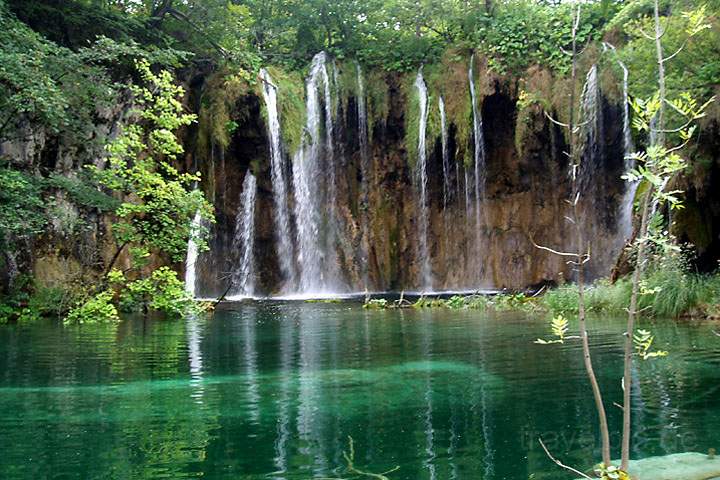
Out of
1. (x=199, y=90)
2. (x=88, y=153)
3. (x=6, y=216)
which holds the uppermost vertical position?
(x=199, y=90)

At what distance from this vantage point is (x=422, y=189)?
2867cm

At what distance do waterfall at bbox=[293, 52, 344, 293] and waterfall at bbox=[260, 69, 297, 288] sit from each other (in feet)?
1.34

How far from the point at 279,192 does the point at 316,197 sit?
1.55m

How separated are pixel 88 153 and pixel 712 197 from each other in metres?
17.9

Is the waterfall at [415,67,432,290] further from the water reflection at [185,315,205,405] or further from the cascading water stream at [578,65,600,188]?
the water reflection at [185,315,205,405]

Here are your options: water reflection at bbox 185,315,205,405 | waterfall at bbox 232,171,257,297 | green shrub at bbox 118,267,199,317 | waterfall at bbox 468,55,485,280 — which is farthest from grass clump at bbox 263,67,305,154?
green shrub at bbox 118,267,199,317

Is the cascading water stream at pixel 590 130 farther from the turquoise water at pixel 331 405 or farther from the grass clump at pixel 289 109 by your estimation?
the turquoise water at pixel 331 405

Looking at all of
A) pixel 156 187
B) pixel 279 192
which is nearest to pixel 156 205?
pixel 156 187

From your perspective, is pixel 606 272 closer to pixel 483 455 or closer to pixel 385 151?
pixel 385 151

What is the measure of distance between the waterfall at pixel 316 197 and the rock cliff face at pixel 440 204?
0.30 m

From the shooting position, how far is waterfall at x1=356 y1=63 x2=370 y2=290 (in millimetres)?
29062

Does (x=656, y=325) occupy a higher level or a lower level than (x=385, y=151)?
lower

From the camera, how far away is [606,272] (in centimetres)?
2666

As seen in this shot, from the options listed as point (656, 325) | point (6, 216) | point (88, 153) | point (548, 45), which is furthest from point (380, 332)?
point (548, 45)
